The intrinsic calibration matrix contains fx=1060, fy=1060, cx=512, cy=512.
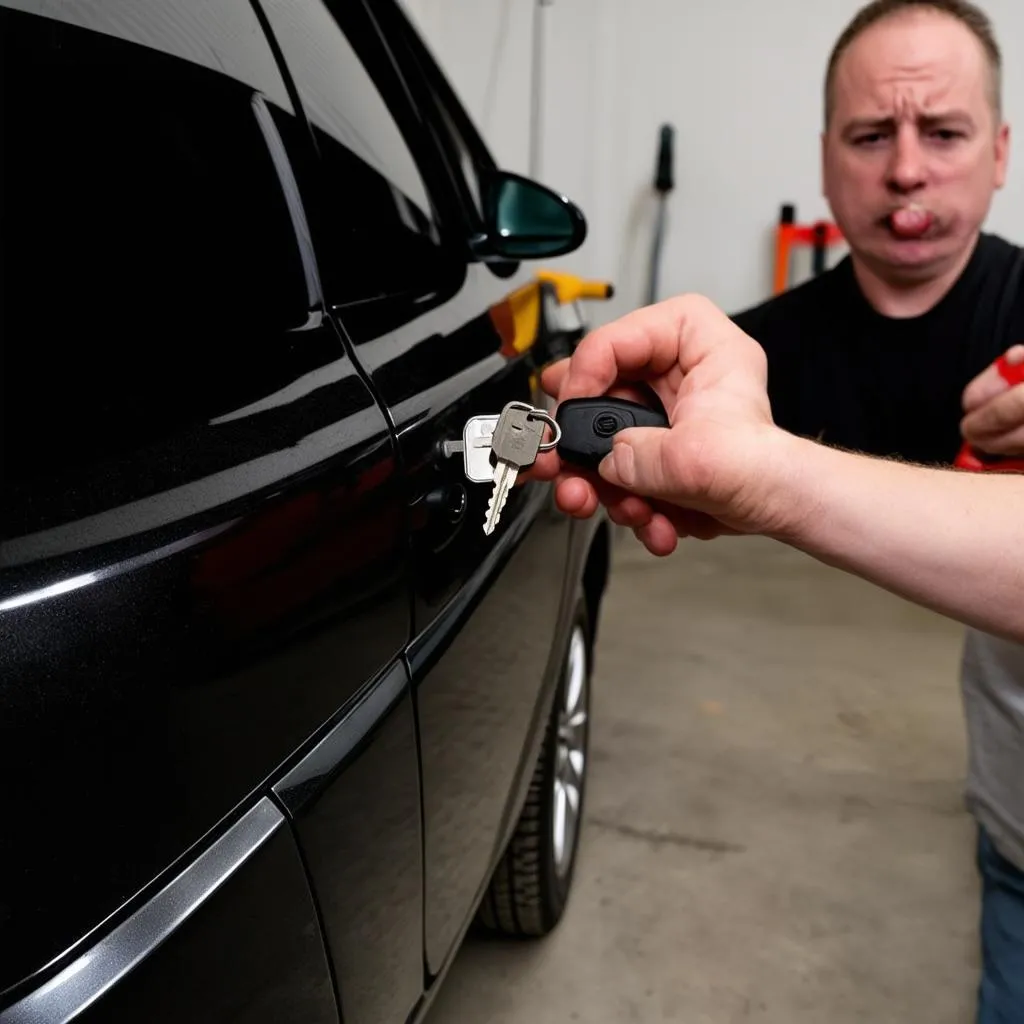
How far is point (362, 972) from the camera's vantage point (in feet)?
3.06

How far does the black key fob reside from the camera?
3.05 feet

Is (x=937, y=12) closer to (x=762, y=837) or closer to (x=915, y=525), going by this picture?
(x=915, y=525)

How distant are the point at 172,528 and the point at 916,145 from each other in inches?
56.4

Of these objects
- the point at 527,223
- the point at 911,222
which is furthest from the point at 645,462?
the point at 911,222

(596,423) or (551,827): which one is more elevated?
(596,423)

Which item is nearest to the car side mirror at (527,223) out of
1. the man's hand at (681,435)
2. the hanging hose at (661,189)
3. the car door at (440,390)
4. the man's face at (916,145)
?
the car door at (440,390)

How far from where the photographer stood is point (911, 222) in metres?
1.65

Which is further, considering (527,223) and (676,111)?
(676,111)

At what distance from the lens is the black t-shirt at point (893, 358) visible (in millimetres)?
1610

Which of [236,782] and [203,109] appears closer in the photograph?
[236,782]

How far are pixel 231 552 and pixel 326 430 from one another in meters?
0.18

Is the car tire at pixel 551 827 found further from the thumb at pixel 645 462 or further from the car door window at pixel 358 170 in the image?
the thumb at pixel 645 462

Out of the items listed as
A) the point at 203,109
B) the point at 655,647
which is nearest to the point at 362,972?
the point at 203,109

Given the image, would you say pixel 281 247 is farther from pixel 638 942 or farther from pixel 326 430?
pixel 638 942
